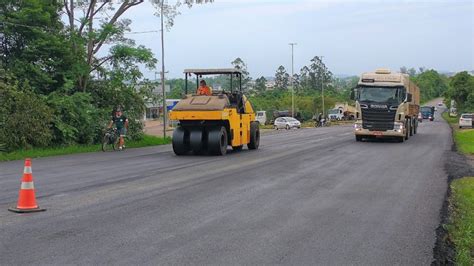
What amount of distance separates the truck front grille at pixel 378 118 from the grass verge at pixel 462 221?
16.1 metres

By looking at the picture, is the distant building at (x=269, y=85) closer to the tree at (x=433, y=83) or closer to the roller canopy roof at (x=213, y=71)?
the tree at (x=433, y=83)

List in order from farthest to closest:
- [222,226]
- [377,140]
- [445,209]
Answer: [377,140], [445,209], [222,226]

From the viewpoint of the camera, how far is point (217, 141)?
20.5 meters

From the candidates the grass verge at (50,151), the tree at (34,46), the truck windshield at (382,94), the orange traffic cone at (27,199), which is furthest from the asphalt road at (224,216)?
the truck windshield at (382,94)

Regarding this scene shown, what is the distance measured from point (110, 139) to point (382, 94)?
13.9 metres

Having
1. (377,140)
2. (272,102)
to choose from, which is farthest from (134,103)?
(272,102)

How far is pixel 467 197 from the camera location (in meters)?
11.5

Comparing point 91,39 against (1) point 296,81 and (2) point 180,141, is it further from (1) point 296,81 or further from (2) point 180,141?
(1) point 296,81

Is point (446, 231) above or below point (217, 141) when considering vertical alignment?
below

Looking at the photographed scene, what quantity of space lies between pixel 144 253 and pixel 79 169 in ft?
32.3

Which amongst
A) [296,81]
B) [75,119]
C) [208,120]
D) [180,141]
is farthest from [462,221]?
[296,81]

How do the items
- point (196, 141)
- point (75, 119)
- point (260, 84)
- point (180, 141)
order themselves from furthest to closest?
point (260, 84), point (75, 119), point (180, 141), point (196, 141)

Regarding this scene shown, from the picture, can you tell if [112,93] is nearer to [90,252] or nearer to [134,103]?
[134,103]

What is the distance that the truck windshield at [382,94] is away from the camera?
2975 cm
